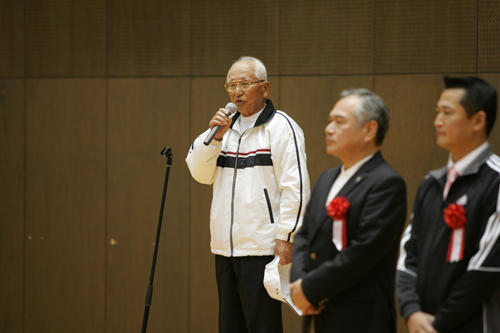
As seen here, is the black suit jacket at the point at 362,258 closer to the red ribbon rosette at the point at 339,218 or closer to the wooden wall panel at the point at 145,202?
the red ribbon rosette at the point at 339,218

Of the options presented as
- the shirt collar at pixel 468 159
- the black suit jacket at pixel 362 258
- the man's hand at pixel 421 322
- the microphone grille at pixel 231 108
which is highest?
the microphone grille at pixel 231 108

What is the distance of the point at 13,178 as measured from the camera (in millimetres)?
4625

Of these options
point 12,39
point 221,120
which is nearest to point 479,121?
point 221,120

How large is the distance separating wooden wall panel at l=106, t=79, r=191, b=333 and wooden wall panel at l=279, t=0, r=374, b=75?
36.3 inches

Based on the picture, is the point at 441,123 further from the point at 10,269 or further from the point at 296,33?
the point at 10,269

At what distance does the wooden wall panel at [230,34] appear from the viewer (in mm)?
4246

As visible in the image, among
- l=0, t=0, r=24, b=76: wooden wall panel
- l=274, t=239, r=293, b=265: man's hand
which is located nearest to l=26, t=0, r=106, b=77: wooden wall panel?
l=0, t=0, r=24, b=76: wooden wall panel

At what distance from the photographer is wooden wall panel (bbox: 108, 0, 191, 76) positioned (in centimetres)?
439

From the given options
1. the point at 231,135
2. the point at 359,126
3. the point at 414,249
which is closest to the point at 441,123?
the point at 359,126

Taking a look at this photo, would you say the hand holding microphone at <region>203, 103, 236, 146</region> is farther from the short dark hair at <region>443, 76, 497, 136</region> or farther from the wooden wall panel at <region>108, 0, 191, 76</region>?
the wooden wall panel at <region>108, 0, 191, 76</region>

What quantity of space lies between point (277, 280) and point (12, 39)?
10.9ft

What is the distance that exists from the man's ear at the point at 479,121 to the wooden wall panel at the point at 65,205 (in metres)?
3.30

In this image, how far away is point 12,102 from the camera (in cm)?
463

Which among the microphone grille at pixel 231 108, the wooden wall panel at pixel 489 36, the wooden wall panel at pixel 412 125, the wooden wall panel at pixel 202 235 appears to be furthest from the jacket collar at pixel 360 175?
the wooden wall panel at pixel 202 235
